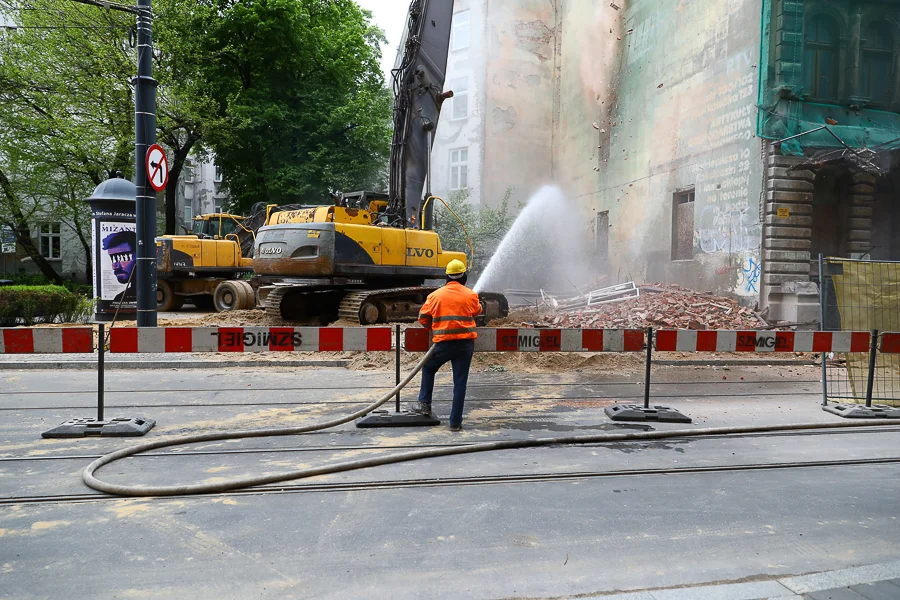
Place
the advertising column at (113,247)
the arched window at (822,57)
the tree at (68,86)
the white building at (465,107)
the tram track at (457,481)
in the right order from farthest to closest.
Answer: the white building at (465,107)
the tree at (68,86)
the arched window at (822,57)
the advertising column at (113,247)
the tram track at (457,481)

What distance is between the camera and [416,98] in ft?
44.3

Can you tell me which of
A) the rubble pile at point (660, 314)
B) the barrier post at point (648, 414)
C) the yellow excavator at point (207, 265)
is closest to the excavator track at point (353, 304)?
the rubble pile at point (660, 314)

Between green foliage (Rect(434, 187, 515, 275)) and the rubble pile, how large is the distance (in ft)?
33.8

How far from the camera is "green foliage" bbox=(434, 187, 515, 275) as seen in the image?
27.7 m

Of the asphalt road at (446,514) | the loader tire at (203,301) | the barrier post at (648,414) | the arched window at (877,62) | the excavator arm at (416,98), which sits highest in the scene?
the arched window at (877,62)

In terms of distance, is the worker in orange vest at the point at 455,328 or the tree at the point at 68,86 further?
the tree at the point at 68,86

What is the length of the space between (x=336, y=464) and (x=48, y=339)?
340 centimetres

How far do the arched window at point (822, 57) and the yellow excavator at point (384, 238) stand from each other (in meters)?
9.31

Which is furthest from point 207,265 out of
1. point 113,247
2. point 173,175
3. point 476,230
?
point 476,230

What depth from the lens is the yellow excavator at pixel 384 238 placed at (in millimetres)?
12648

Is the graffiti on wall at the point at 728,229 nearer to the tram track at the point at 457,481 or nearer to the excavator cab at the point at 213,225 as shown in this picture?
the tram track at the point at 457,481

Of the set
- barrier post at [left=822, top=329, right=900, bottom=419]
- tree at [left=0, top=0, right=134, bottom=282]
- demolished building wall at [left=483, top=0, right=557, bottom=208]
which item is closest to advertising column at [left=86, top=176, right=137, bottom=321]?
tree at [left=0, top=0, right=134, bottom=282]

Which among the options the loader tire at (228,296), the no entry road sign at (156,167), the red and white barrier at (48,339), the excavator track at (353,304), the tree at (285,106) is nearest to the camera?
the red and white barrier at (48,339)

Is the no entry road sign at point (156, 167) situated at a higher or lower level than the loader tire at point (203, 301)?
higher
